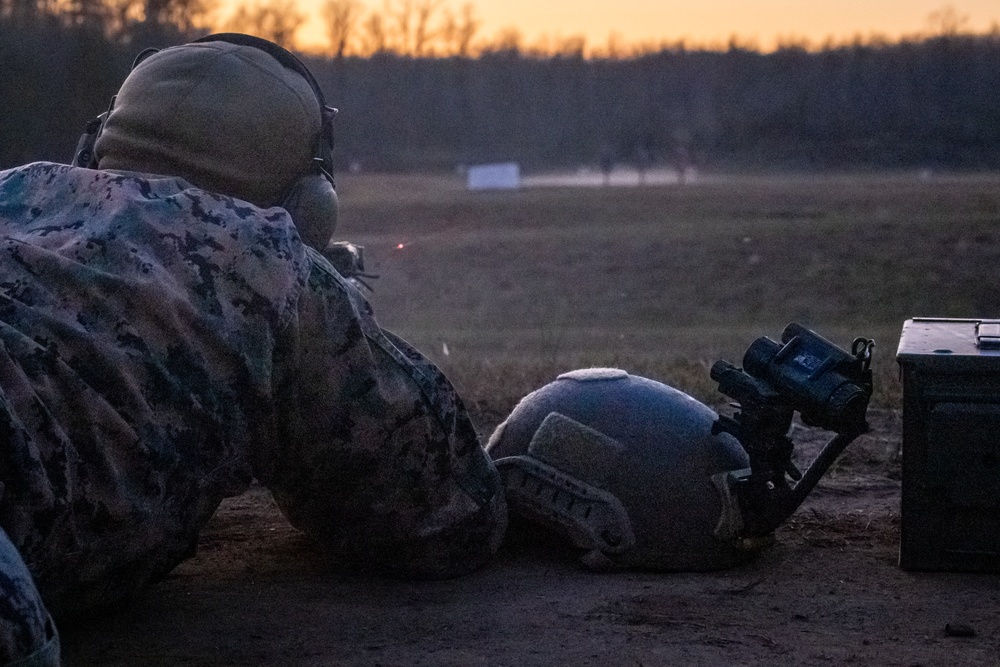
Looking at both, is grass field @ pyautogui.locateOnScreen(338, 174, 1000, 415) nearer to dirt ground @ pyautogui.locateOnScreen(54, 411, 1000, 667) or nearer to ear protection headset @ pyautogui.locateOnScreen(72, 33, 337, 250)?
dirt ground @ pyautogui.locateOnScreen(54, 411, 1000, 667)

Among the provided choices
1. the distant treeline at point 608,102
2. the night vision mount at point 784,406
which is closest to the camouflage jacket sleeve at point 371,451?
the night vision mount at point 784,406

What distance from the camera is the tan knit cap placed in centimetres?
338

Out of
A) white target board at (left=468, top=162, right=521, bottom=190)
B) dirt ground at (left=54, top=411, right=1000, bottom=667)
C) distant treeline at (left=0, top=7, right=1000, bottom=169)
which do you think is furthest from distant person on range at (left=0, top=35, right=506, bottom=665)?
white target board at (left=468, top=162, right=521, bottom=190)

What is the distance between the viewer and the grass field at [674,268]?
14.1 metres

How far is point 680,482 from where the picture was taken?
150 inches

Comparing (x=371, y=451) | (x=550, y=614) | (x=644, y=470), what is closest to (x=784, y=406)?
(x=644, y=470)

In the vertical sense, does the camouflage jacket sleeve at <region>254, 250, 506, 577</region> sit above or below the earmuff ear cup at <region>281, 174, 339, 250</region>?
below

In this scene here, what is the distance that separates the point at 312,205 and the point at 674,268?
1418cm

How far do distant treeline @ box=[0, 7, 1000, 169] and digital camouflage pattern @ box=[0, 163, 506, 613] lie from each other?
65.9 ft

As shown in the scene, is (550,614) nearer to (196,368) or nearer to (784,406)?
(784,406)

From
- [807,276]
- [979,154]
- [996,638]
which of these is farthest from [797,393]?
[979,154]

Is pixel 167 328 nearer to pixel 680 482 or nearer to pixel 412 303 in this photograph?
pixel 680 482

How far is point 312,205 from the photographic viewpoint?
11.8 feet

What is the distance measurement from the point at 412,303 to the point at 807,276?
5.18 metres
